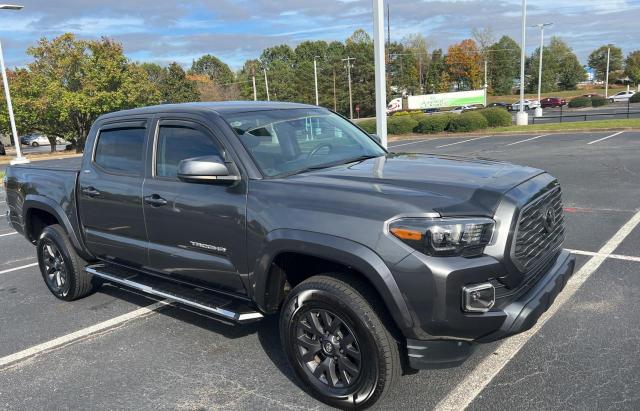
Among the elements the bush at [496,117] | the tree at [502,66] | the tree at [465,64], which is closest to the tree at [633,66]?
the tree at [502,66]

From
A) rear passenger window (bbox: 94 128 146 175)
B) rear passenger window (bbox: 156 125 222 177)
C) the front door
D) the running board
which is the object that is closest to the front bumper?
the running board

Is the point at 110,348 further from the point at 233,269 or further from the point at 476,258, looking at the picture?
the point at 476,258

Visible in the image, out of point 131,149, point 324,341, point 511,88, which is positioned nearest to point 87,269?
point 131,149

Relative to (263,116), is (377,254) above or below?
below

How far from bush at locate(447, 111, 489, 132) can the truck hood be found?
26.5 meters

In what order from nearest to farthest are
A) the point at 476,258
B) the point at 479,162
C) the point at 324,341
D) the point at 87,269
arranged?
the point at 476,258 < the point at 324,341 < the point at 479,162 < the point at 87,269

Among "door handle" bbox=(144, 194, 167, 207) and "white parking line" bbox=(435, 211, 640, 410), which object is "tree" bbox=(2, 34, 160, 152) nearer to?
"door handle" bbox=(144, 194, 167, 207)

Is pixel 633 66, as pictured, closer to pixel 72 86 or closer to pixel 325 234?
pixel 72 86

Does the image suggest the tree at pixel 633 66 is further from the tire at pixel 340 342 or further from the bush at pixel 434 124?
the tire at pixel 340 342

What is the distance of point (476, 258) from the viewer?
277 centimetres

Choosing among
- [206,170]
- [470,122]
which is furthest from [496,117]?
[206,170]

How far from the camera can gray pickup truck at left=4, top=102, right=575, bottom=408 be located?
2.77 metres

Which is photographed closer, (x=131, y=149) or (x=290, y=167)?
(x=290, y=167)

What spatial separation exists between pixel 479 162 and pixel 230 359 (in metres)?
2.32
